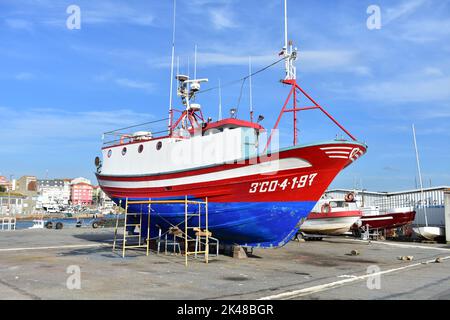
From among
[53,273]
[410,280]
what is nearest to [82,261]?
[53,273]

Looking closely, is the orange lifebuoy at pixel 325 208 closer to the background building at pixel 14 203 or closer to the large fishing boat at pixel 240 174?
the large fishing boat at pixel 240 174

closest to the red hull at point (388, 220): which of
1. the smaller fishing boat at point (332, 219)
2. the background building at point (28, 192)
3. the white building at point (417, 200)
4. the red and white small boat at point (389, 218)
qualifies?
the red and white small boat at point (389, 218)

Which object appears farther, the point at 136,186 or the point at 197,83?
the point at 197,83

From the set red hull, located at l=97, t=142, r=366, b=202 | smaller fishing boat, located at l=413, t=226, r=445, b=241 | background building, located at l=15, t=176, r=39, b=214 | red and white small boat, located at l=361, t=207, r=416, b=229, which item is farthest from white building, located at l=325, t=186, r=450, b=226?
background building, located at l=15, t=176, r=39, b=214

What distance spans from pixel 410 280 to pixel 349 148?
5.34 metres

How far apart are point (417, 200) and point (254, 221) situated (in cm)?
2794

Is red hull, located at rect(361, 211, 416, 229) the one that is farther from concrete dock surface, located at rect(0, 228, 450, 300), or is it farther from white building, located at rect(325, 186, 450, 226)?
concrete dock surface, located at rect(0, 228, 450, 300)

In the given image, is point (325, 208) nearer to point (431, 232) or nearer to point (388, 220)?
point (388, 220)

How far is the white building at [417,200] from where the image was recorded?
33.9 metres

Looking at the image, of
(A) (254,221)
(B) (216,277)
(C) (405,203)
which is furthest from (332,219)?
(B) (216,277)

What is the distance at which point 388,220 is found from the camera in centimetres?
3170

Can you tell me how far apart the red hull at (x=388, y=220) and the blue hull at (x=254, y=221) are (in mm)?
17845
